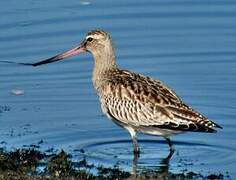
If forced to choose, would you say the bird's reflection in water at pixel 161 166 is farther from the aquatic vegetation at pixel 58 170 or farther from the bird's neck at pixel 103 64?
the bird's neck at pixel 103 64

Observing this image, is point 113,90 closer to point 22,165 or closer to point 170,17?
point 22,165

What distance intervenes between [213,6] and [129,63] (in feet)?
9.19

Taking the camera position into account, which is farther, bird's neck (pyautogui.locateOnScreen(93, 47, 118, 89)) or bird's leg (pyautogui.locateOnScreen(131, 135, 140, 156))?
bird's neck (pyautogui.locateOnScreen(93, 47, 118, 89))

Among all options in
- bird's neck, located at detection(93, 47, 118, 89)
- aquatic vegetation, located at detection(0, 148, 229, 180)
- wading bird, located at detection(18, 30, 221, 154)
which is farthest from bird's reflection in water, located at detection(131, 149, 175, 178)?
bird's neck, located at detection(93, 47, 118, 89)

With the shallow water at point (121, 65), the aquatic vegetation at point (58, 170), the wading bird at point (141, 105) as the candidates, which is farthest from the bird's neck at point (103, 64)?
the aquatic vegetation at point (58, 170)

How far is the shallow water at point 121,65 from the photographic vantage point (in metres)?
14.6

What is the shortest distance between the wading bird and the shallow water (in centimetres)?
45

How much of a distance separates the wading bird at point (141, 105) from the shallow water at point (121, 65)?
45 centimetres

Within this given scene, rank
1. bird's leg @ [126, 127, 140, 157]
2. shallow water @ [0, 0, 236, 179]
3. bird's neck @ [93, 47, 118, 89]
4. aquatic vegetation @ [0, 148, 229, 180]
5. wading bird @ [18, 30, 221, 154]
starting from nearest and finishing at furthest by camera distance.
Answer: aquatic vegetation @ [0, 148, 229, 180]
wading bird @ [18, 30, 221, 154]
bird's leg @ [126, 127, 140, 157]
shallow water @ [0, 0, 236, 179]
bird's neck @ [93, 47, 118, 89]

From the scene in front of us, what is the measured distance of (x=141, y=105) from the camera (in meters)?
14.2

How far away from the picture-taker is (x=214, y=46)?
59.9 ft

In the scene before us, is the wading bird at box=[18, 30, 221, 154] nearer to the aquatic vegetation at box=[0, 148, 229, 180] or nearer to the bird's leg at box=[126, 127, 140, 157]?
the bird's leg at box=[126, 127, 140, 157]

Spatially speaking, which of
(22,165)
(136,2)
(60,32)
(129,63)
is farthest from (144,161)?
(136,2)

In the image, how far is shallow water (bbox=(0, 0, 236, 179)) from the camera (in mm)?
14594
